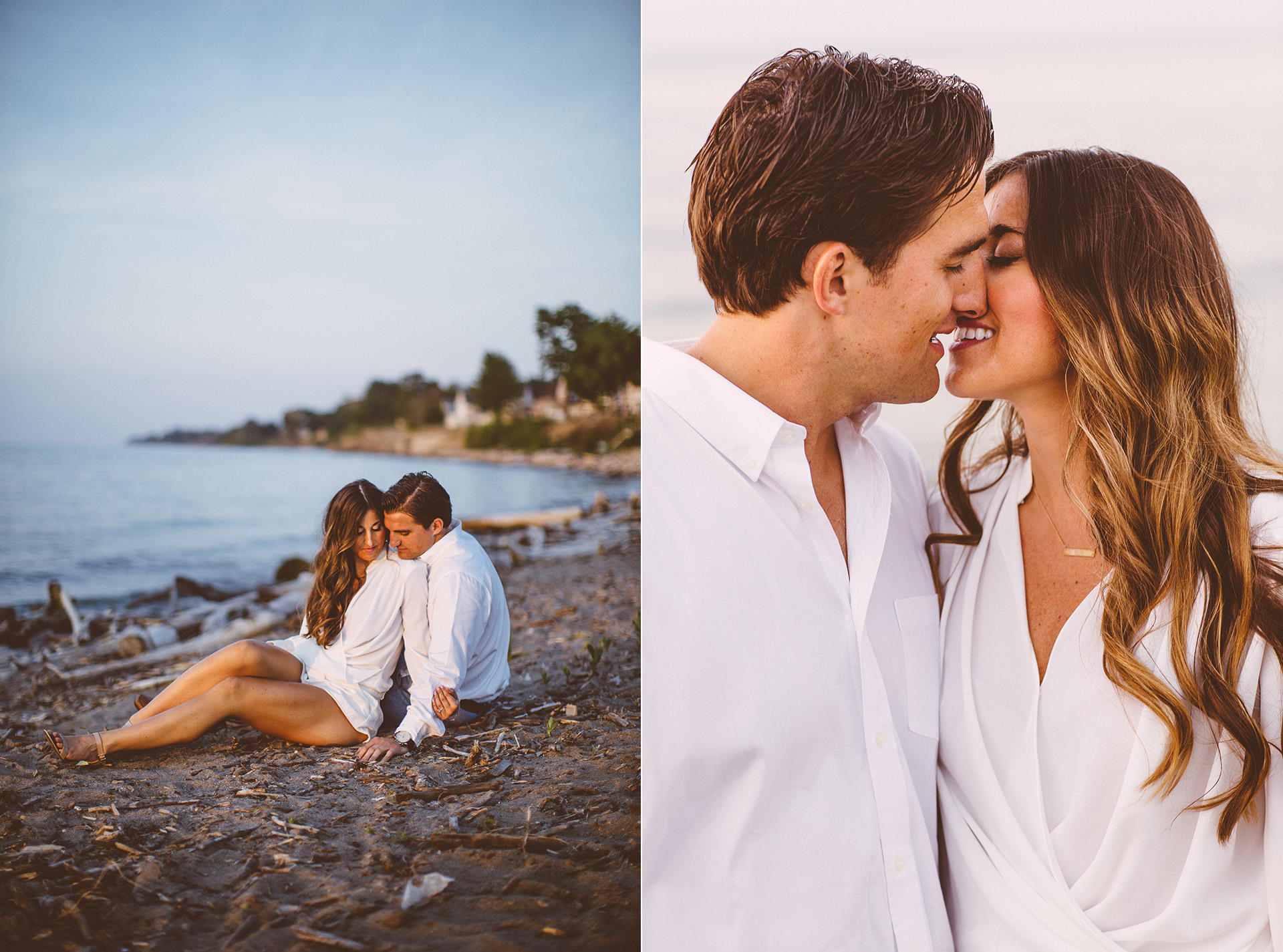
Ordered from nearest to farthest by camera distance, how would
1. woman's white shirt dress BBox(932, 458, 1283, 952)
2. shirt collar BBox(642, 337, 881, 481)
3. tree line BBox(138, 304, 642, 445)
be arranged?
woman's white shirt dress BBox(932, 458, 1283, 952), shirt collar BBox(642, 337, 881, 481), tree line BBox(138, 304, 642, 445)

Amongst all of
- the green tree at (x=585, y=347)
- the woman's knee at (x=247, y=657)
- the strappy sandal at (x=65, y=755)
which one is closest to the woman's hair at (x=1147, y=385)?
the green tree at (x=585, y=347)

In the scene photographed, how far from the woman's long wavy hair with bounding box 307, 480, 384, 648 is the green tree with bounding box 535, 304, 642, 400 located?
0.53 m

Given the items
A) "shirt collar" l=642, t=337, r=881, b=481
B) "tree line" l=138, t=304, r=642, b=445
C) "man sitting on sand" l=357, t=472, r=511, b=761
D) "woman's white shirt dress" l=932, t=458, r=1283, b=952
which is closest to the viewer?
"woman's white shirt dress" l=932, t=458, r=1283, b=952

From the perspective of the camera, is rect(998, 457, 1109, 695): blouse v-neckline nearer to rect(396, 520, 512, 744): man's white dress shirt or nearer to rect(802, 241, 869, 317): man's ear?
rect(802, 241, 869, 317): man's ear

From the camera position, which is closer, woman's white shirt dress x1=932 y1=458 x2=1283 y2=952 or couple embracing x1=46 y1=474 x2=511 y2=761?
woman's white shirt dress x1=932 y1=458 x2=1283 y2=952

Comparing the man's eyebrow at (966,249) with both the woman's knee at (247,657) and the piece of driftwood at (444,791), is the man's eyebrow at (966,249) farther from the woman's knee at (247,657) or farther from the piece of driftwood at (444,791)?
the woman's knee at (247,657)

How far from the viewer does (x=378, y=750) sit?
160 cm

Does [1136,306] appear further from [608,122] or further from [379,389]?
[379,389]

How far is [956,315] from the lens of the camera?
167 centimetres

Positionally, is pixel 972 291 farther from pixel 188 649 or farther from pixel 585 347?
pixel 188 649

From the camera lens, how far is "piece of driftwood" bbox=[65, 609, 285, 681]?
161 cm

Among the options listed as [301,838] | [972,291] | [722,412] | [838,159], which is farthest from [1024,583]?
[301,838]

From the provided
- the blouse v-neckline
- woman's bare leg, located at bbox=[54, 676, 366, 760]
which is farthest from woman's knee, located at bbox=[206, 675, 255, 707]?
the blouse v-neckline

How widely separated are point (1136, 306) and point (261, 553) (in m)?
1.83
